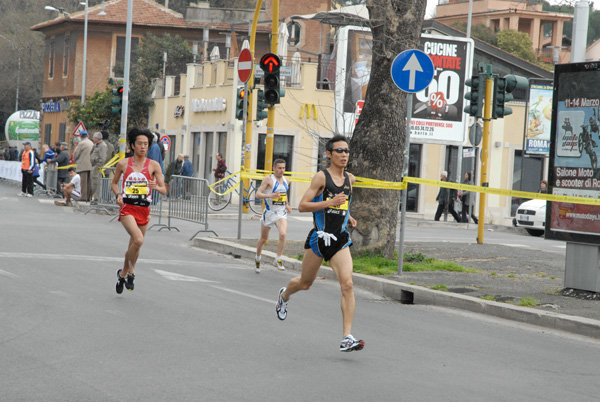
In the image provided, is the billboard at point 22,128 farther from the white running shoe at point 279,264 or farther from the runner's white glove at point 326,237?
the runner's white glove at point 326,237

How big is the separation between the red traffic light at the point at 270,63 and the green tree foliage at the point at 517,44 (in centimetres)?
4833

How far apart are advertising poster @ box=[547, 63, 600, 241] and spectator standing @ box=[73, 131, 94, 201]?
58.9 ft

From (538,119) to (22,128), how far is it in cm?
4465

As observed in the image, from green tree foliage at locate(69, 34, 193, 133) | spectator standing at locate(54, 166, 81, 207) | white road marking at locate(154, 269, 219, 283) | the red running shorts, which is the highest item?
green tree foliage at locate(69, 34, 193, 133)

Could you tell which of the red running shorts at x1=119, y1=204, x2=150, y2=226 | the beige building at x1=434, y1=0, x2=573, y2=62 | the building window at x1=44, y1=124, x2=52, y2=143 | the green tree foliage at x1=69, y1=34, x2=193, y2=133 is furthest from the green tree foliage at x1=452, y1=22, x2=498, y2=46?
the red running shorts at x1=119, y1=204, x2=150, y2=226

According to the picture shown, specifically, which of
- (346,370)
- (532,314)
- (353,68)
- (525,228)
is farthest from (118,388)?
(353,68)

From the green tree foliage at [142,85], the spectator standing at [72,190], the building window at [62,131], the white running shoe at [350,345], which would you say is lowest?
the white running shoe at [350,345]

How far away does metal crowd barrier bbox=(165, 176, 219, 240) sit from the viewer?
65.7ft

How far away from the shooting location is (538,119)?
38.2m

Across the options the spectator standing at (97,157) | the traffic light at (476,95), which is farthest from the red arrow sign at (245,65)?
the spectator standing at (97,157)

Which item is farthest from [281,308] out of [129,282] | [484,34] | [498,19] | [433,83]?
[498,19]

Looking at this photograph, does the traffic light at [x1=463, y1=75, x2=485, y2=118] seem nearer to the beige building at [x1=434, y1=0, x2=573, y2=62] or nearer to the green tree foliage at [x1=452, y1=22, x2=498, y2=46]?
the green tree foliage at [x1=452, y1=22, x2=498, y2=46]

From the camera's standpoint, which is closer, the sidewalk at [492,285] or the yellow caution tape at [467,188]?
the sidewalk at [492,285]

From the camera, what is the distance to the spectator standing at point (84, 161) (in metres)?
27.6
